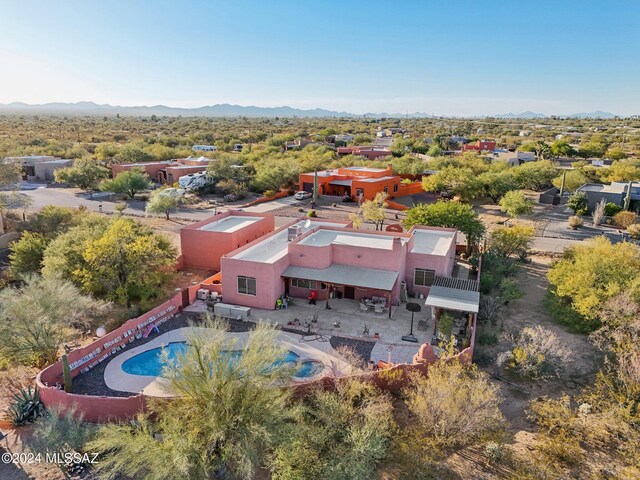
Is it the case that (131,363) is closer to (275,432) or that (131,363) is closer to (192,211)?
(275,432)

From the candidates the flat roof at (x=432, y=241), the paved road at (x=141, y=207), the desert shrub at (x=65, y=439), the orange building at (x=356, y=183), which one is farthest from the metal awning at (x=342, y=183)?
the desert shrub at (x=65, y=439)

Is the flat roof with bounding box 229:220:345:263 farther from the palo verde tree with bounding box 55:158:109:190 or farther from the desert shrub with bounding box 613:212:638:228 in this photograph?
the palo verde tree with bounding box 55:158:109:190

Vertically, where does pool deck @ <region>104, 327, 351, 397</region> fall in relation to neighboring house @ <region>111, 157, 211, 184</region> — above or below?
below

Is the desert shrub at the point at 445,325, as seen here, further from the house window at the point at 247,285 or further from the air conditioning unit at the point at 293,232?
the air conditioning unit at the point at 293,232

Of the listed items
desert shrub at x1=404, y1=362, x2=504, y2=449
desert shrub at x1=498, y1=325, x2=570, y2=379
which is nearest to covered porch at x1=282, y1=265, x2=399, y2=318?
desert shrub at x1=498, y1=325, x2=570, y2=379

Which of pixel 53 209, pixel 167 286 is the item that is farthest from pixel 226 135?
pixel 167 286

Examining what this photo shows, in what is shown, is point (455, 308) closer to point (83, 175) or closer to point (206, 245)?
point (206, 245)
